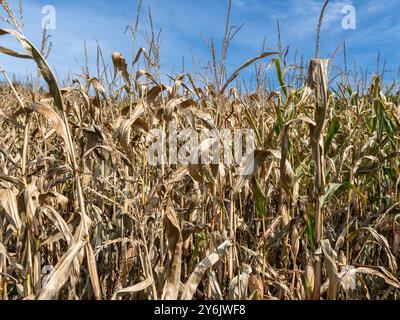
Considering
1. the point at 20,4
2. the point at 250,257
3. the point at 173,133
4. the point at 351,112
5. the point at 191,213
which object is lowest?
the point at 250,257

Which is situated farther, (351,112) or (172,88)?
(351,112)

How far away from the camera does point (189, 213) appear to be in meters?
2.19

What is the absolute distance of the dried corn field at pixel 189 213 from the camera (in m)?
1.44

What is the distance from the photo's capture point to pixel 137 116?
179cm

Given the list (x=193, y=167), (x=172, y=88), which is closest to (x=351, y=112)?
(x=172, y=88)

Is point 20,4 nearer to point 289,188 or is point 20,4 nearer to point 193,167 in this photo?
point 193,167

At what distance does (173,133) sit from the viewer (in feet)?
6.70

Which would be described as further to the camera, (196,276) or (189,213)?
(189,213)

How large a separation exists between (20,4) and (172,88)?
3.51 ft

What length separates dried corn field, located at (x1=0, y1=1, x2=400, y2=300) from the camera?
1.44m
